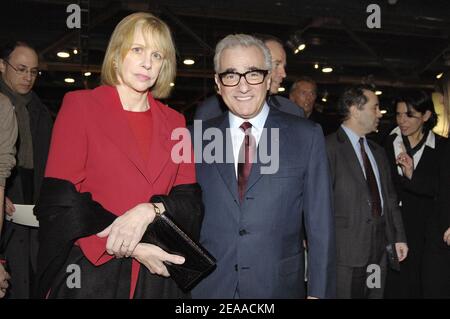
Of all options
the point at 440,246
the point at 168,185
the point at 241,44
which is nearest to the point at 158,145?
the point at 168,185

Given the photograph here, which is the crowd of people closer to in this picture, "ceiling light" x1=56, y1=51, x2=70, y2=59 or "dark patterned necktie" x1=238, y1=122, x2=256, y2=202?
"dark patterned necktie" x1=238, y1=122, x2=256, y2=202

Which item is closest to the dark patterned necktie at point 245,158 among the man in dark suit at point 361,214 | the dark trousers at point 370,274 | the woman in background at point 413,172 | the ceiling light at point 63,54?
the man in dark suit at point 361,214

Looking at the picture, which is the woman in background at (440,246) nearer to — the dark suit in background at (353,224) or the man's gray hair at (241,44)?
the dark suit in background at (353,224)

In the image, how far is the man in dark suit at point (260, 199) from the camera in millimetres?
1787

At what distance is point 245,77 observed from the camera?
1851 mm

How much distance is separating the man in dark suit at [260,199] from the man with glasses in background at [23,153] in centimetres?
138

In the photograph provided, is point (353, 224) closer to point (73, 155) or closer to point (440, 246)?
point (440, 246)

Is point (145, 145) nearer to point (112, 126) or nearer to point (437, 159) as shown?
point (112, 126)

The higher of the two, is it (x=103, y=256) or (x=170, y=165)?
(x=170, y=165)

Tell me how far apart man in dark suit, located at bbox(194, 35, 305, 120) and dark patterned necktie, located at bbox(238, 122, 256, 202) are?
0.76 meters

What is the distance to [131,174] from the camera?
157 cm

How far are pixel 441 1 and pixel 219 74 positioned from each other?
21.8ft

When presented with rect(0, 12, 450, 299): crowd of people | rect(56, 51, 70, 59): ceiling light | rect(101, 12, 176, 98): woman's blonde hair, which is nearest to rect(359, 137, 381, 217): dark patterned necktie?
rect(0, 12, 450, 299): crowd of people
